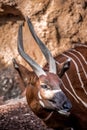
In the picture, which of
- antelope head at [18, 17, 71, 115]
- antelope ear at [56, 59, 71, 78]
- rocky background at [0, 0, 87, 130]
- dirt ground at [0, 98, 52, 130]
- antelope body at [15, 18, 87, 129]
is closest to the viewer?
antelope head at [18, 17, 71, 115]

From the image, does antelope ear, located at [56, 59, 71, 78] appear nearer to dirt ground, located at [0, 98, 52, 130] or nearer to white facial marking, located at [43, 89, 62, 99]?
white facial marking, located at [43, 89, 62, 99]

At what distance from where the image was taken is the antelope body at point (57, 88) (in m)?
4.49

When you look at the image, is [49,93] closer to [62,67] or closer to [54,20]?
[62,67]

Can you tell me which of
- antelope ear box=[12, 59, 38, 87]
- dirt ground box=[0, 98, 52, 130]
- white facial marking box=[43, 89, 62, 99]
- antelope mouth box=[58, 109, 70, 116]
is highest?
antelope ear box=[12, 59, 38, 87]

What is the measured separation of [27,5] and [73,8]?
2.79 feet

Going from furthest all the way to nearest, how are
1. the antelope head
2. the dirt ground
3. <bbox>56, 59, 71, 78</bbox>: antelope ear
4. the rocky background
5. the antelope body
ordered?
the rocky background < the dirt ground < <bbox>56, 59, 71, 78</bbox>: antelope ear < the antelope body < the antelope head

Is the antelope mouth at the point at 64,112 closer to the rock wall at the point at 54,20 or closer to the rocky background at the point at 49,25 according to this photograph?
the rocky background at the point at 49,25

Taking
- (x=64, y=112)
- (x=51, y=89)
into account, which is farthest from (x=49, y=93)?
(x=64, y=112)

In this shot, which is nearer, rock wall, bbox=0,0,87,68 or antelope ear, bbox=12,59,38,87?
antelope ear, bbox=12,59,38,87

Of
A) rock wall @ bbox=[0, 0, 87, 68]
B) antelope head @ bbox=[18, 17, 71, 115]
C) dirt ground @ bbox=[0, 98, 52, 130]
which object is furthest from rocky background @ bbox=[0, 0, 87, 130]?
antelope head @ bbox=[18, 17, 71, 115]

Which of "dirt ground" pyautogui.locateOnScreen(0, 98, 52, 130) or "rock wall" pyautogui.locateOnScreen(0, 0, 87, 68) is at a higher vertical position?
"rock wall" pyautogui.locateOnScreen(0, 0, 87, 68)

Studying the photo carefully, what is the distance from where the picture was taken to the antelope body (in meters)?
4.49

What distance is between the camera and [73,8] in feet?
27.5

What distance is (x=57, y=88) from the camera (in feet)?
14.8
